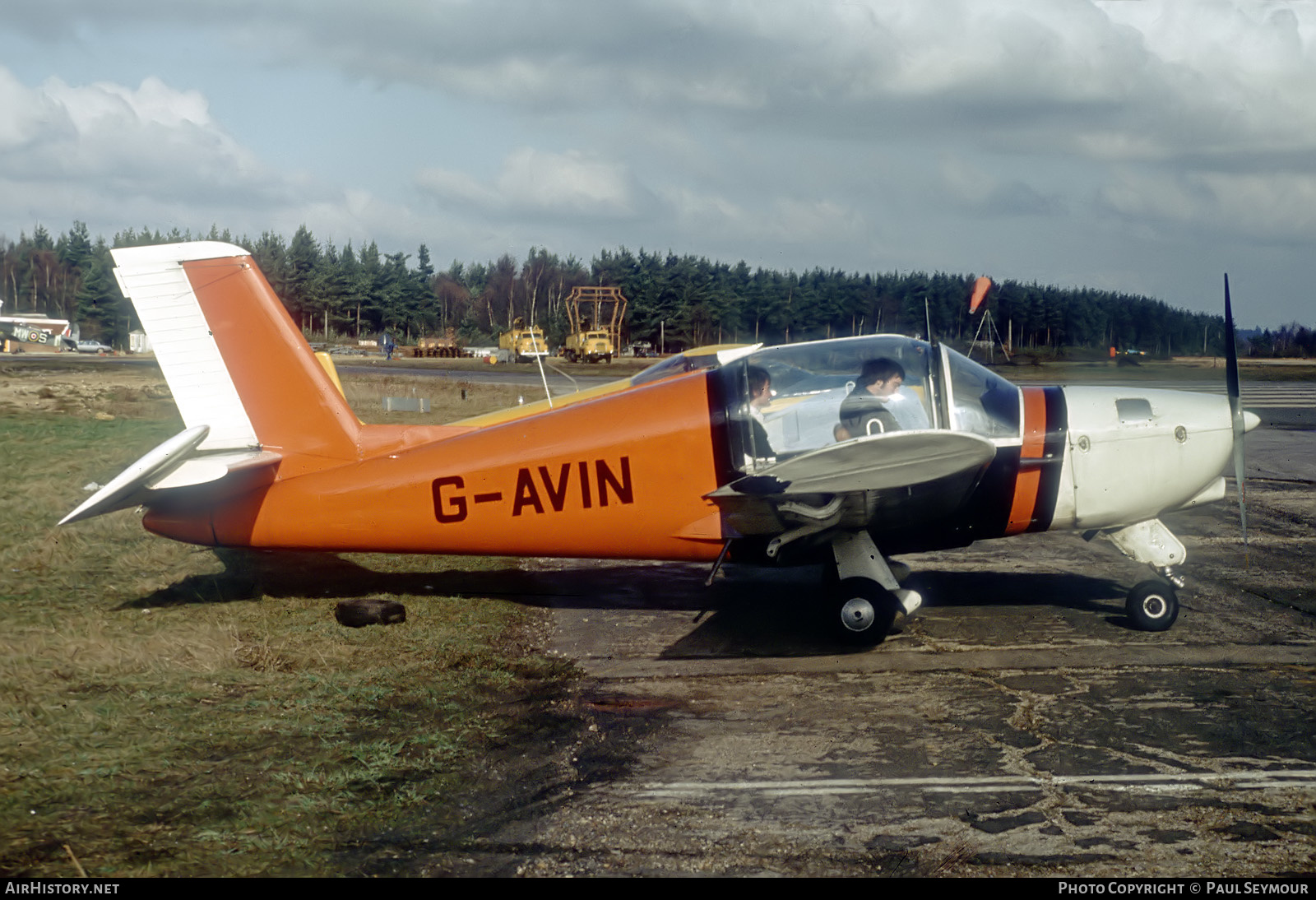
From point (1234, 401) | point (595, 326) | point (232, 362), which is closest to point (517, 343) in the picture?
point (595, 326)

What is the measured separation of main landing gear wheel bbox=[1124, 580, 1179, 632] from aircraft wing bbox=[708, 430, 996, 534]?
5.22 feet

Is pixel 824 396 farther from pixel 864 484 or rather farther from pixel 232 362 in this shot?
pixel 232 362

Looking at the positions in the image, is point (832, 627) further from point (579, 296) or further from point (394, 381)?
point (579, 296)

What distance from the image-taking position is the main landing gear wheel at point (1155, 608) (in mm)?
7855

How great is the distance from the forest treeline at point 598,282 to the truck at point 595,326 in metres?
2.10

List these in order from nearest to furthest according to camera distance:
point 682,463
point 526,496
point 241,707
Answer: point 241,707
point 682,463
point 526,496

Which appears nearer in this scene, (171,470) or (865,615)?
(865,615)

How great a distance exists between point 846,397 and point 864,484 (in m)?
0.90

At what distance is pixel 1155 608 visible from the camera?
7.88m


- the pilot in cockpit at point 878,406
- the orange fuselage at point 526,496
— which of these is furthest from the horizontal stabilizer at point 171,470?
the pilot in cockpit at point 878,406

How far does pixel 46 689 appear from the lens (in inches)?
246

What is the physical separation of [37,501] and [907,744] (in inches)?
449

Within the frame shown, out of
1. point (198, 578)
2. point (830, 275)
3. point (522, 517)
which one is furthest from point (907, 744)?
point (830, 275)

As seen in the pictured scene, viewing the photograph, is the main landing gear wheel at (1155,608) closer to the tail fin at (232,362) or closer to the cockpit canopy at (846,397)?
the cockpit canopy at (846,397)
